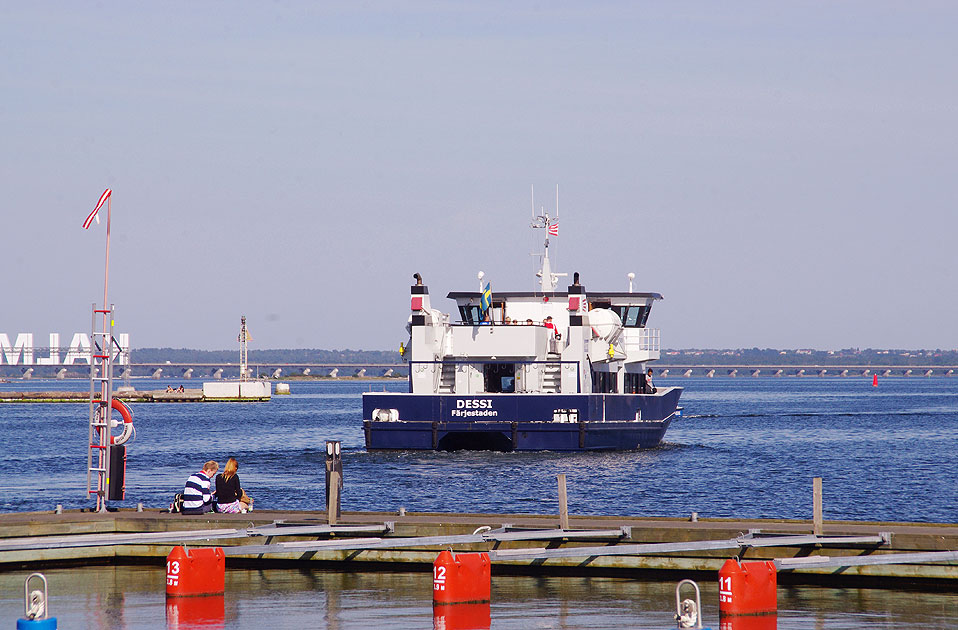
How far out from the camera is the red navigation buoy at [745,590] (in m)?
15.3

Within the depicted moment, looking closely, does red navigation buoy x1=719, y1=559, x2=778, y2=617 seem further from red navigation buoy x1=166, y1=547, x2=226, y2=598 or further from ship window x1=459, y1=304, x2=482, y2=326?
ship window x1=459, y1=304, x2=482, y2=326

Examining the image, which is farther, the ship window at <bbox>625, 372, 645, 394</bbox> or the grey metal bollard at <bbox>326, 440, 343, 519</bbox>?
the ship window at <bbox>625, 372, 645, 394</bbox>

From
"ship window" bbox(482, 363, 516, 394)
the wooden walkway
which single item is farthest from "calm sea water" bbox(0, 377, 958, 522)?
the wooden walkway

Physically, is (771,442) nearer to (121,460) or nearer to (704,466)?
(704,466)

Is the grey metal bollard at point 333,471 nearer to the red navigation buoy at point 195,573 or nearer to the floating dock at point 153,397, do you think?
the red navigation buoy at point 195,573

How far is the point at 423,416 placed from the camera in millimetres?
42312

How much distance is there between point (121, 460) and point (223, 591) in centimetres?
642

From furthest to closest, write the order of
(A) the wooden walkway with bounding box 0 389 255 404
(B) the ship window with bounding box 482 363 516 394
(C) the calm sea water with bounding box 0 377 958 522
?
(A) the wooden walkway with bounding box 0 389 255 404
(B) the ship window with bounding box 482 363 516 394
(C) the calm sea water with bounding box 0 377 958 522

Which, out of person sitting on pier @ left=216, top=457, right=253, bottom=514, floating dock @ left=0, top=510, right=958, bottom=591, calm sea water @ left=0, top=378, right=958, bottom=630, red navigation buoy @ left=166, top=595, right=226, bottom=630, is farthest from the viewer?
person sitting on pier @ left=216, top=457, right=253, bottom=514

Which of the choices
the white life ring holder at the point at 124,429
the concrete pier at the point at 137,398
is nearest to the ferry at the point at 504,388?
the white life ring holder at the point at 124,429

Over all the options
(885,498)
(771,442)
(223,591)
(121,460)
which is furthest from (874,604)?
(771,442)

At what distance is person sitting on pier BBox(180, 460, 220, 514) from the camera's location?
20.7 metres

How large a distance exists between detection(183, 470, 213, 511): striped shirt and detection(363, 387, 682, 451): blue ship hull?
2089 cm

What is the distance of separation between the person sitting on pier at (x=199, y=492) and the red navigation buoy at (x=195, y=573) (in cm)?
379
